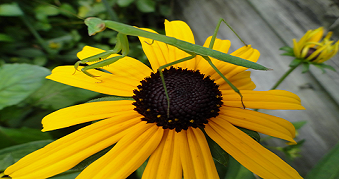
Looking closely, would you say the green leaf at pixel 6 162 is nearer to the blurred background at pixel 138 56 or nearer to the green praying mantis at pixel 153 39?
the blurred background at pixel 138 56

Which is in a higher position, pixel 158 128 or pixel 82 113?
pixel 82 113

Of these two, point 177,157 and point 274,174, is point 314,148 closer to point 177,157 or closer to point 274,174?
point 274,174

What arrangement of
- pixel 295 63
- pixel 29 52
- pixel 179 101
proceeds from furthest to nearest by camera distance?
pixel 29 52 < pixel 295 63 < pixel 179 101

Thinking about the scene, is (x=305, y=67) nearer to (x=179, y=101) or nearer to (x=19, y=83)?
(x=179, y=101)

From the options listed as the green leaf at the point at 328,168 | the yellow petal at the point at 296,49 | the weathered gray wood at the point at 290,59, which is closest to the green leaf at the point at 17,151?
the green leaf at the point at 328,168

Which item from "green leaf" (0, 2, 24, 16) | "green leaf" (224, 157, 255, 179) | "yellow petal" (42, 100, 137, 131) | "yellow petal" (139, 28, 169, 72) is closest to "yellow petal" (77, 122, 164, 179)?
"yellow petal" (42, 100, 137, 131)

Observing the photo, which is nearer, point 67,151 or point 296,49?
point 67,151

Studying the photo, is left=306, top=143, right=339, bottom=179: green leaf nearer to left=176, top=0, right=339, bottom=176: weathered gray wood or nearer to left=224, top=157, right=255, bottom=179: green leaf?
left=224, top=157, right=255, bottom=179: green leaf

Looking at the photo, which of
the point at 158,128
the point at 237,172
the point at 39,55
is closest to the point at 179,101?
the point at 158,128
